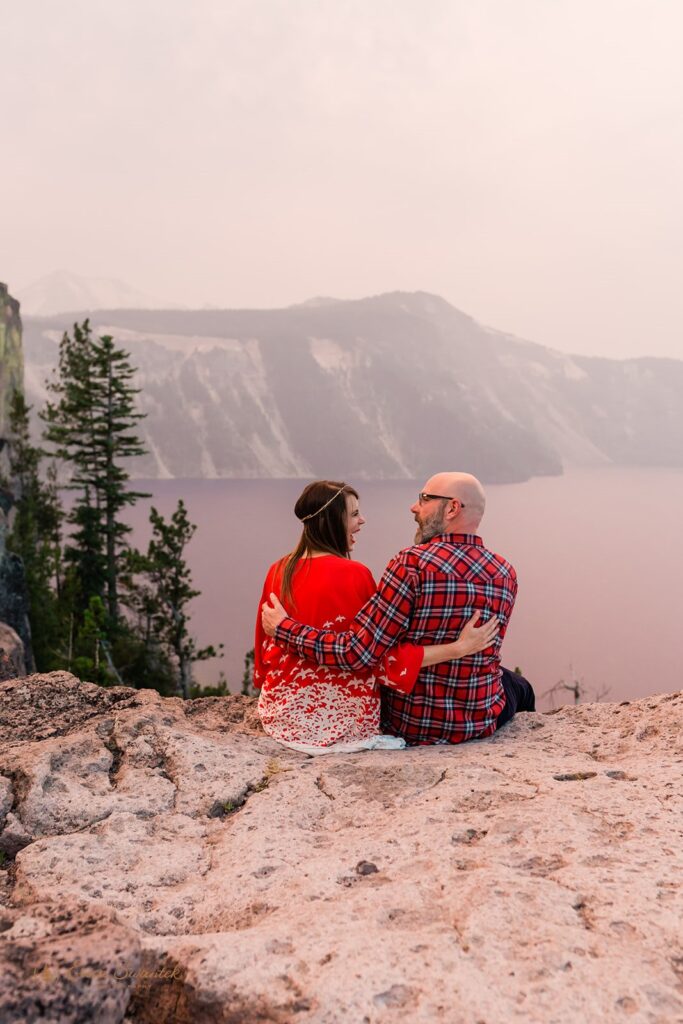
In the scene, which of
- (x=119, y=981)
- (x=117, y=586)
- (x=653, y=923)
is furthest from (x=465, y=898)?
(x=117, y=586)

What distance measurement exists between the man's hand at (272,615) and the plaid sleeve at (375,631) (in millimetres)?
202

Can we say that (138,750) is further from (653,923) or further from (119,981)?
(653,923)

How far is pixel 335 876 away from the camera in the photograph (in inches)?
125

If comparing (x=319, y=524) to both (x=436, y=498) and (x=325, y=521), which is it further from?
(x=436, y=498)

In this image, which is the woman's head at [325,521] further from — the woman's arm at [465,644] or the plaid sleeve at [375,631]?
the woman's arm at [465,644]

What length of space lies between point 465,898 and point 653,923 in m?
0.62

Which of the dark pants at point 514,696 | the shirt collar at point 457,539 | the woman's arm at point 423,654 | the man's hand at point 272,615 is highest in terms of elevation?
the shirt collar at point 457,539

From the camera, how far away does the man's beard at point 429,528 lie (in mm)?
4746

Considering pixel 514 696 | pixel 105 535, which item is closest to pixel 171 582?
pixel 105 535

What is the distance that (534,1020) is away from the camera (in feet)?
7.07

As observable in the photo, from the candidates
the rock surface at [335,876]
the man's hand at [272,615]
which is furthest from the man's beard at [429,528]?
the rock surface at [335,876]

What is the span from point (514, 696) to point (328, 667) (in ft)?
5.51

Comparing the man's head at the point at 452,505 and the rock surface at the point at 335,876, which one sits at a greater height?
the man's head at the point at 452,505

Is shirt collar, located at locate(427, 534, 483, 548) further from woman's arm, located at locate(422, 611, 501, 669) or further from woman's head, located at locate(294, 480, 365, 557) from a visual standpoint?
woman's head, located at locate(294, 480, 365, 557)
